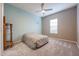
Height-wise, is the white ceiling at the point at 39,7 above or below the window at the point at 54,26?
above

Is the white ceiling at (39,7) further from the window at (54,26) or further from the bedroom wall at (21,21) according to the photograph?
the window at (54,26)

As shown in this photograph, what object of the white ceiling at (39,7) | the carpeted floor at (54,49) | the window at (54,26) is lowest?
the carpeted floor at (54,49)

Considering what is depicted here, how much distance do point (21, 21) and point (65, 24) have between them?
1.19 metres

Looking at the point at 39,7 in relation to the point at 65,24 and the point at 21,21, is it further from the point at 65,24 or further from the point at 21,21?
the point at 65,24

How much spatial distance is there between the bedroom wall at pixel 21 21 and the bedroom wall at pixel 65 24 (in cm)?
29

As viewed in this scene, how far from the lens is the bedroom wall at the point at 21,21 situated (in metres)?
1.58

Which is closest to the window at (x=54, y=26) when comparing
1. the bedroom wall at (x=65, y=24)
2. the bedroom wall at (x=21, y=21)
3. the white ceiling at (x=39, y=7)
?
the bedroom wall at (x=65, y=24)

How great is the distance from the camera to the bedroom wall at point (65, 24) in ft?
5.03

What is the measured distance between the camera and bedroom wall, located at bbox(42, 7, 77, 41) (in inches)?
60.4

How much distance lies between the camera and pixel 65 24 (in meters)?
1.65

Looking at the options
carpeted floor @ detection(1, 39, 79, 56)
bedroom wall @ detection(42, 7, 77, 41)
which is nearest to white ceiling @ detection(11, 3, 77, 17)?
bedroom wall @ detection(42, 7, 77, 41)

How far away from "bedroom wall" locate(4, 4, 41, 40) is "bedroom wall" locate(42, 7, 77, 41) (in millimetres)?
285

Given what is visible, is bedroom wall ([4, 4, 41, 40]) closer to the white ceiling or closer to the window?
the white ceiling

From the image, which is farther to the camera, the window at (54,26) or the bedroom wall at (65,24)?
the window at (54,26)
